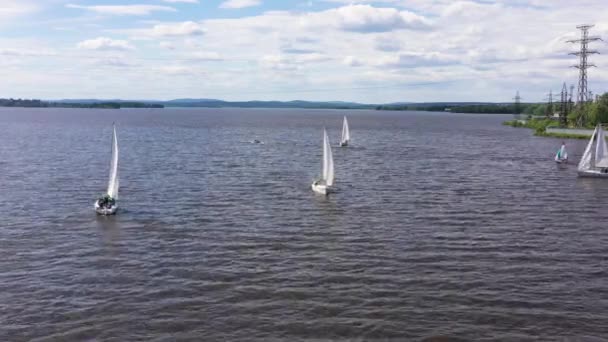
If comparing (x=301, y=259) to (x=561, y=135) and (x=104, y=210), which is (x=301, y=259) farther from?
(x=561, y=135)

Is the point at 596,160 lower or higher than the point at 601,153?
lower

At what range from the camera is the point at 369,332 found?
29.9 meters

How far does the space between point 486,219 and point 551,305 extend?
2098 centimetres

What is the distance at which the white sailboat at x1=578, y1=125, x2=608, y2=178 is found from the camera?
82.9 meters

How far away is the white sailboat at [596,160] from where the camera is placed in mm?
82938

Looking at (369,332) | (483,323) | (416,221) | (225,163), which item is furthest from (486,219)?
(225,163)

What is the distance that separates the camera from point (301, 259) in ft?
136

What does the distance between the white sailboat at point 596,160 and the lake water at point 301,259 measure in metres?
2.93

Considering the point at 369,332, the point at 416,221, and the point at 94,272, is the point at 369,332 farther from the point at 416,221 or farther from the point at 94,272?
the point at 416,221

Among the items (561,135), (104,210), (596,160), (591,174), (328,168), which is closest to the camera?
(104,210)

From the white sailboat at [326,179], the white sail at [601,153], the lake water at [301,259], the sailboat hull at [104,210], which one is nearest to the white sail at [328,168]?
the white sailboat at [326,179]

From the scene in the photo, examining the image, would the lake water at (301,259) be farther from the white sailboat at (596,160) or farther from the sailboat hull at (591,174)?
the white sailboat at (596,160)

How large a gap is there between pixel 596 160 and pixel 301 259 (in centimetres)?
6180

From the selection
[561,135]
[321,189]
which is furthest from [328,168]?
[561,135]
